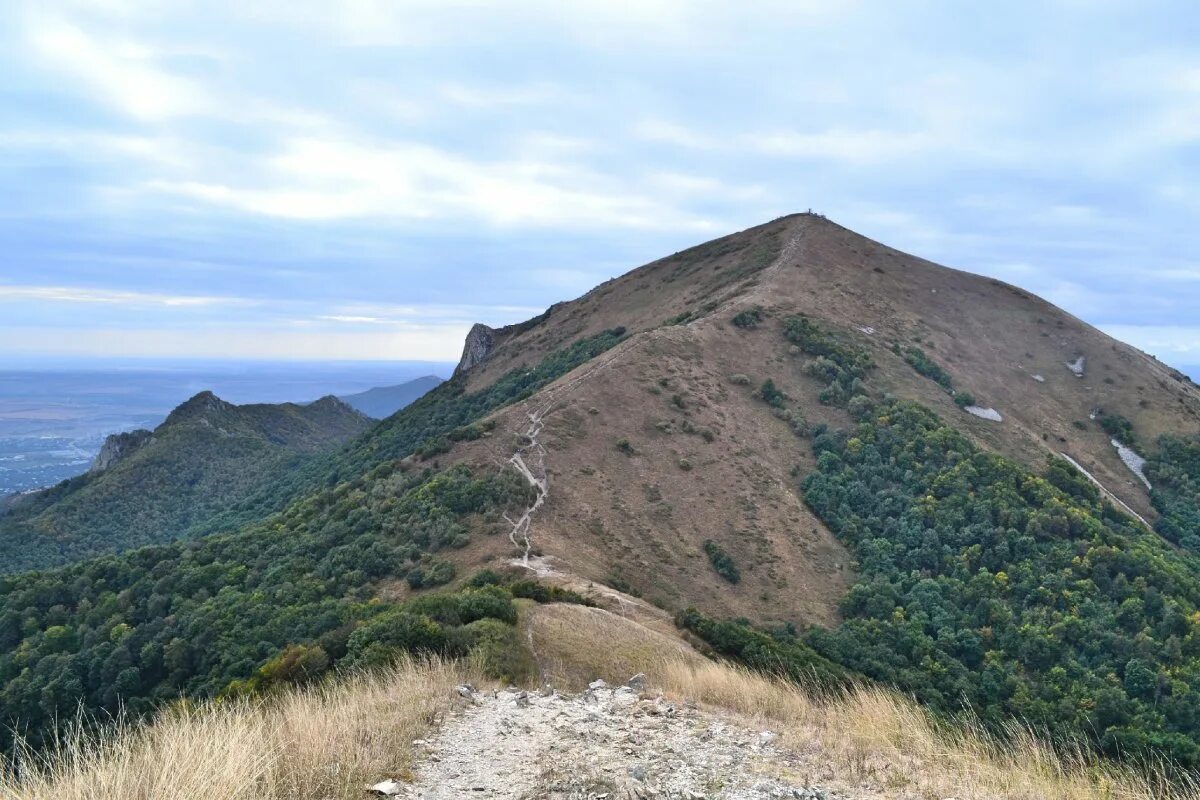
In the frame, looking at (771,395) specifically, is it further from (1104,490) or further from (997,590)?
(1104,490)

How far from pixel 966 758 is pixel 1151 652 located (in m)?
30.9

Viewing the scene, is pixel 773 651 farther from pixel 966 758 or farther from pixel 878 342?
pixel 878 342

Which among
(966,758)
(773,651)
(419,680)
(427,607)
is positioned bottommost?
(773,651)

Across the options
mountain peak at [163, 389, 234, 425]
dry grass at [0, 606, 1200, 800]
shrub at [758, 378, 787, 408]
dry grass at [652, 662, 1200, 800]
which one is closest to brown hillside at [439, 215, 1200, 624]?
shrub at [758, 378, 787, 408]

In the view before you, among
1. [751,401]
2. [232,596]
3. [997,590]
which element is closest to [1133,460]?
[997,590]

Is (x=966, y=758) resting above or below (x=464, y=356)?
below

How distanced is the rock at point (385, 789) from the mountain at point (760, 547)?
5945 millimetres

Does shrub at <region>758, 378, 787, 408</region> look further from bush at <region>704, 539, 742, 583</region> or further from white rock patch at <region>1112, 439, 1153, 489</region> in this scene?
white rock patch at <region>1112, 439, 1153, 489</region>

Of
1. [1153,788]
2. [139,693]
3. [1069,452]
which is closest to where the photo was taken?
[1153,788]

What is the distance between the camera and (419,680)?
9.27 meters

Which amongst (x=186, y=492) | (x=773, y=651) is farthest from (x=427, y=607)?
(x=186, y=492)

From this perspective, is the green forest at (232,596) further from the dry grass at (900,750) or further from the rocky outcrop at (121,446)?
the rocky outcrop at (121,446)

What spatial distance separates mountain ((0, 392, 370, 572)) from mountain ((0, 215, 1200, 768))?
1192 inches

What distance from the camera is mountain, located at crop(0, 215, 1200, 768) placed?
23.7m
